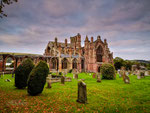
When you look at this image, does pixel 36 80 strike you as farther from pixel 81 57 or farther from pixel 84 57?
pixel 84 57

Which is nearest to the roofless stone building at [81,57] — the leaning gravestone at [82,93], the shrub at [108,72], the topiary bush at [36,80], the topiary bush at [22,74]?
the shrub at [108,72]

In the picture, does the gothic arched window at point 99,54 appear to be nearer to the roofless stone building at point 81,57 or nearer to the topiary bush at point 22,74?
the roofless stone building at point 81,57

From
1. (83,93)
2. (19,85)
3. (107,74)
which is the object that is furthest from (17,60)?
(83,93)

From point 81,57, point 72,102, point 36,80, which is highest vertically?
point 81,57

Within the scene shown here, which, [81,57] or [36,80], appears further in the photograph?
[81,57]

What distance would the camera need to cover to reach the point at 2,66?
27.6 metres

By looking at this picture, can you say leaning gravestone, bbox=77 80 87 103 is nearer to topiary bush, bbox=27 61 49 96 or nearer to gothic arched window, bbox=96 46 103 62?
topiary bush, bbox=27 61 49 96

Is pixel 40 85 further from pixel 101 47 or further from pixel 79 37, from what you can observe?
pixel 79 37

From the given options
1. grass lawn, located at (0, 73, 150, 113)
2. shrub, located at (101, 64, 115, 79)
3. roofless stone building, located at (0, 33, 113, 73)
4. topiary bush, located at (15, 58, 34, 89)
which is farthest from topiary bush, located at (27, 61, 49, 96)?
roofless stone building, located at (0, 33, 113, 73)

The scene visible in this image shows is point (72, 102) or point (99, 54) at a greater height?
point (99, 54)

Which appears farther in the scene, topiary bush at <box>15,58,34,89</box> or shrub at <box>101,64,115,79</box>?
shrub at <box>101,64,115,79</box>

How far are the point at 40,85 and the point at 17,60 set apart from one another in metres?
30.2

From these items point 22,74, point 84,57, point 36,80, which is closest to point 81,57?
point 84,57

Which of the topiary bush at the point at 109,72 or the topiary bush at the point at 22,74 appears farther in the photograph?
the topiary bush at the point at 109,72
